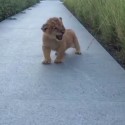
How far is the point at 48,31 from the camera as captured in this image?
6.17 meters

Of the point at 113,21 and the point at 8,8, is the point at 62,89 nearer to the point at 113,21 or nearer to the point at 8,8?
the point at 113,21

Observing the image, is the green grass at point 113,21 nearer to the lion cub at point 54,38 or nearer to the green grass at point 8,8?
the lion cub at point 54,38

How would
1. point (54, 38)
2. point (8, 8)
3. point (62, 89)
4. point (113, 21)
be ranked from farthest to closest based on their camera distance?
point (8, 8), point (113, 21), point (54, 38), point (62, 89)

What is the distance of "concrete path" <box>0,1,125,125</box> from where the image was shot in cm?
385

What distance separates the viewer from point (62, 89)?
4.86 metres

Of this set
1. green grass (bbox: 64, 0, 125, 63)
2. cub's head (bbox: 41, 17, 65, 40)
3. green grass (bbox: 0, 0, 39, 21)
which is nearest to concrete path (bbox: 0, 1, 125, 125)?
green grass (bbox: 64, 0, 125, 63)

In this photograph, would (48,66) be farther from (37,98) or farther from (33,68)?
(37,98)

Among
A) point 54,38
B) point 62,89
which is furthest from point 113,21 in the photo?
point 62,89

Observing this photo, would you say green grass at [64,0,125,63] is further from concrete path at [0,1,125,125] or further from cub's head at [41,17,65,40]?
cub's head at [41,17,65,40]

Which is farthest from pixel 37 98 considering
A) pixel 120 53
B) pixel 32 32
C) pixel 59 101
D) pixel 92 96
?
pixel 32 32

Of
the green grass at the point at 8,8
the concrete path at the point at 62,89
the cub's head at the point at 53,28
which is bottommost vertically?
the green grass at the point at 8,8

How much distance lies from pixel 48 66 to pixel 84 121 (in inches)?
98.2

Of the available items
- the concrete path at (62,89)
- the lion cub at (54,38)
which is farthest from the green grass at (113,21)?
the lion cub at (54,38)

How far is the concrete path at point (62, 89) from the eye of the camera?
3.85m
